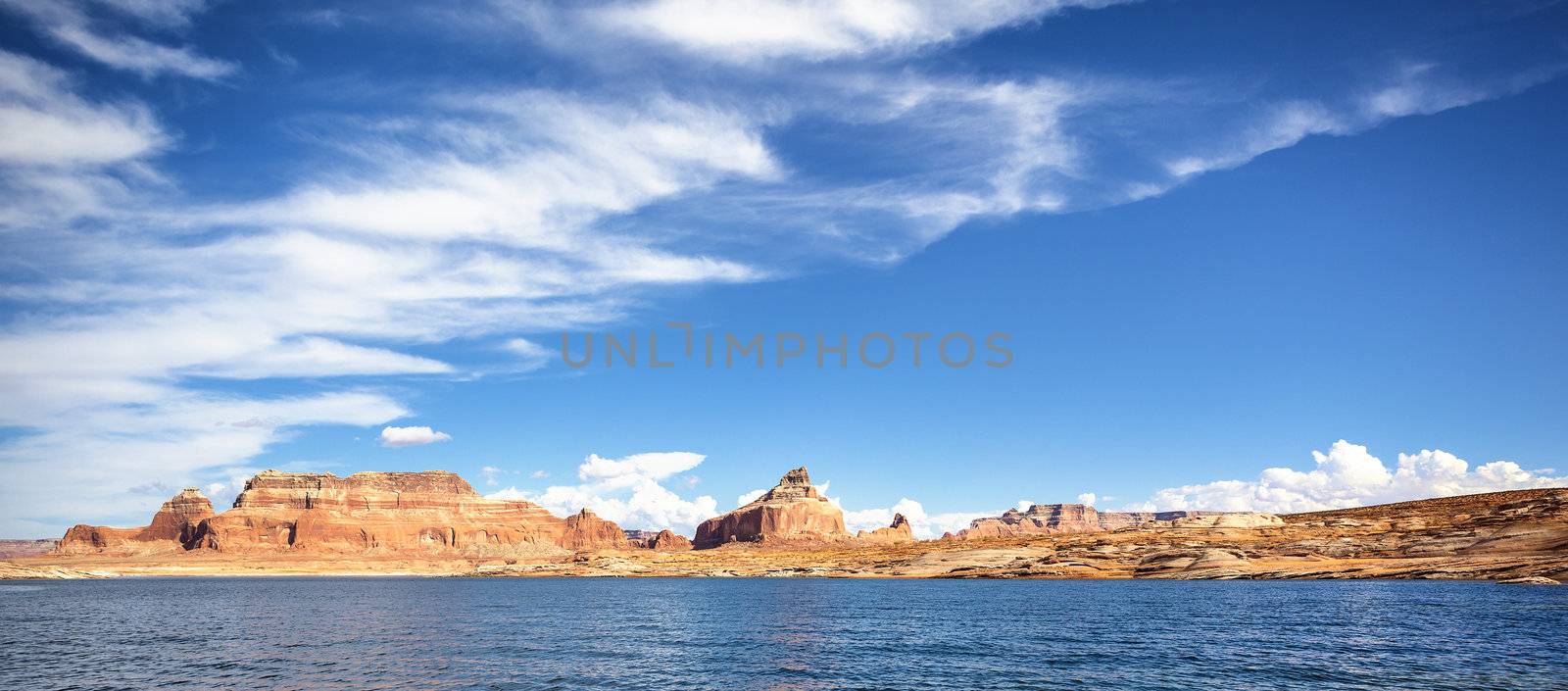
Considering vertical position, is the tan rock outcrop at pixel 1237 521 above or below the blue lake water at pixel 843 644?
above

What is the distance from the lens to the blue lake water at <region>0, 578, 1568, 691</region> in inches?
1912

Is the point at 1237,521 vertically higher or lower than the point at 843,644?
higher

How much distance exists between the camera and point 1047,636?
6881cm

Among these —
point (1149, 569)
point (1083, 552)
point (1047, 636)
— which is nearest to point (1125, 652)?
point (1047, 636)

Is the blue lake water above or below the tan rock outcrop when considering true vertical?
below

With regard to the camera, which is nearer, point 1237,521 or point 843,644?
point 843,644

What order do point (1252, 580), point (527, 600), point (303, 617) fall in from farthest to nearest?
point (1252, 580)
point (527, 600)
point (303, 617)

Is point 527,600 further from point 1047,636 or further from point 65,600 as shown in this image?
point 1047,636

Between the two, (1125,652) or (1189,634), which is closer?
(1125,652)

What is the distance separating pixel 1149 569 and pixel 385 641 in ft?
434

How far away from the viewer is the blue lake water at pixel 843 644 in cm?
4856

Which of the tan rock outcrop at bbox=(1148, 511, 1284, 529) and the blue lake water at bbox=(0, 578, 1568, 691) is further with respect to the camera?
the tan rock outcrop at bbox=(1148, 511, 1284, 529)

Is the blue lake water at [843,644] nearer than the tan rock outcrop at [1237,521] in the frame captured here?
Yes

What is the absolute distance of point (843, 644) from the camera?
65688 millimetres
